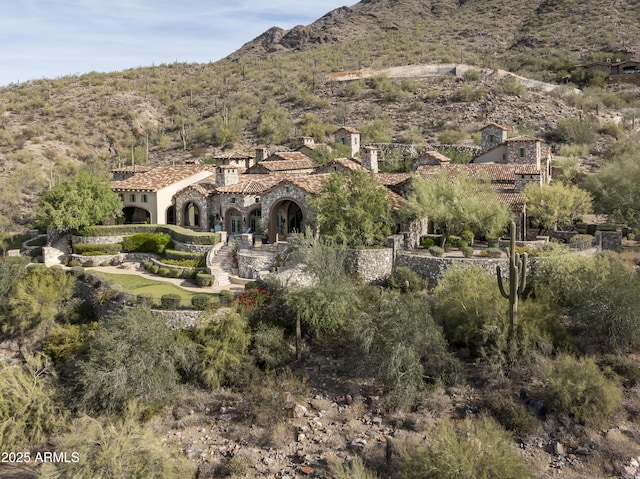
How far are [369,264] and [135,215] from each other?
74.2ft

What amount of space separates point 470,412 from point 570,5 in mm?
106759

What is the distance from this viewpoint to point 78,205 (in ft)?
140

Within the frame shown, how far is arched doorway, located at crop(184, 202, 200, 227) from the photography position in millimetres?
46656

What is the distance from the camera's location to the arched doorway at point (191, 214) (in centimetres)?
4666

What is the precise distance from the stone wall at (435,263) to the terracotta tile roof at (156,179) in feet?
70.7

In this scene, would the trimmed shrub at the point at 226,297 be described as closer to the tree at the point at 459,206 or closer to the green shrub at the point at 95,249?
the tree at the point at 459,206

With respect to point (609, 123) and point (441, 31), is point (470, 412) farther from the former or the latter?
point (441, 31)

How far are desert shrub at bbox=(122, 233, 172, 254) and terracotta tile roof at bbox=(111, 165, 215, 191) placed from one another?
16.5 feet

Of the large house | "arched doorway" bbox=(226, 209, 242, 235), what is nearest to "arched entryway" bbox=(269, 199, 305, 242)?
the large house

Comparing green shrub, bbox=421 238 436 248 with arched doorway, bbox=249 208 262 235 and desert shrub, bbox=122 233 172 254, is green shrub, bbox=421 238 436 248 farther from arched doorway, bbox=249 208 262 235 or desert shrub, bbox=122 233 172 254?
desert shrub, bbox=122 233 172 254

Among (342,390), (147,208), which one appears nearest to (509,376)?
(342,390)

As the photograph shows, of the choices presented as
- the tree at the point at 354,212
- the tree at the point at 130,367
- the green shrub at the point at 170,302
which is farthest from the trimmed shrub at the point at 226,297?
the tree at the point at 354,212

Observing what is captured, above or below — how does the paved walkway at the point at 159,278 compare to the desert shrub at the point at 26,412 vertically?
above

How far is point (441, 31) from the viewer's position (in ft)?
378
